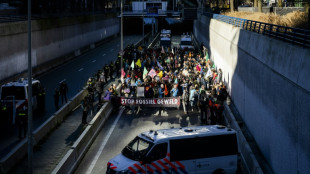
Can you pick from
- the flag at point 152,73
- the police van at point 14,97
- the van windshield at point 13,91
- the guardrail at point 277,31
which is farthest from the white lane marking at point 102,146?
the guardrail at point 277,31

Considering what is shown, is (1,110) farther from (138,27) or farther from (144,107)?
(138,27)

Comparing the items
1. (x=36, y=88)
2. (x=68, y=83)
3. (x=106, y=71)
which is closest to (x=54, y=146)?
(x=36, y=88)

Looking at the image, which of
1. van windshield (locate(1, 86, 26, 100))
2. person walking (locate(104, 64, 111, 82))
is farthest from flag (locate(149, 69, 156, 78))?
van windshield (locate(1, 86, 26, 100))

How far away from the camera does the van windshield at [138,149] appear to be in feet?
44.3

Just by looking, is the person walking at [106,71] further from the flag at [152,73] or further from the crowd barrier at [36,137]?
the flag at [152,73]

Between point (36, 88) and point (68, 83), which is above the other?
point (36, 88)

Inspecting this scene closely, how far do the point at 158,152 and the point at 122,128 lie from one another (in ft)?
27.1

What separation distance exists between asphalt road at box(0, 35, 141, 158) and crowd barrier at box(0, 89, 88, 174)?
0.92 meters

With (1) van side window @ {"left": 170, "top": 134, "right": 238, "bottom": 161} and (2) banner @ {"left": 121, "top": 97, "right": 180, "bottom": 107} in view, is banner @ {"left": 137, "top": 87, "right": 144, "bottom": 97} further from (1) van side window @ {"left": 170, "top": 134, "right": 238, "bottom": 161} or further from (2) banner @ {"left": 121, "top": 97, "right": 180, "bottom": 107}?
(1) van side window @ {"left": 170, "top": 134, "right": 238, "bottom": 161}

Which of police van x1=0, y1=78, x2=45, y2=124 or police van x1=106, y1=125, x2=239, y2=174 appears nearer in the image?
police van x1=106, y1=125, x2=239, y2=174

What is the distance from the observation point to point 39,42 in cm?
4272

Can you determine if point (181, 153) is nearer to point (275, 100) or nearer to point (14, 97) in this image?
point (275, 100)

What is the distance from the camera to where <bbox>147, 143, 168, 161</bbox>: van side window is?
13.4m

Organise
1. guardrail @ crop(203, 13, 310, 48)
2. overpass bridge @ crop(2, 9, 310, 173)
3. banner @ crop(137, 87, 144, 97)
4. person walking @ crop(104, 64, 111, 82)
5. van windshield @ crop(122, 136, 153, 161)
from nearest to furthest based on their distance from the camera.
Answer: overpass bridge @ crop(2, 9, 310, 173), guardrail @ crop(203, 13, 310, 48), van windshield @ crop(122, 136, 153, 161), banner @ crop(137, 87, 144, 97), person walking @ crop(104, 64, 111, 82)
